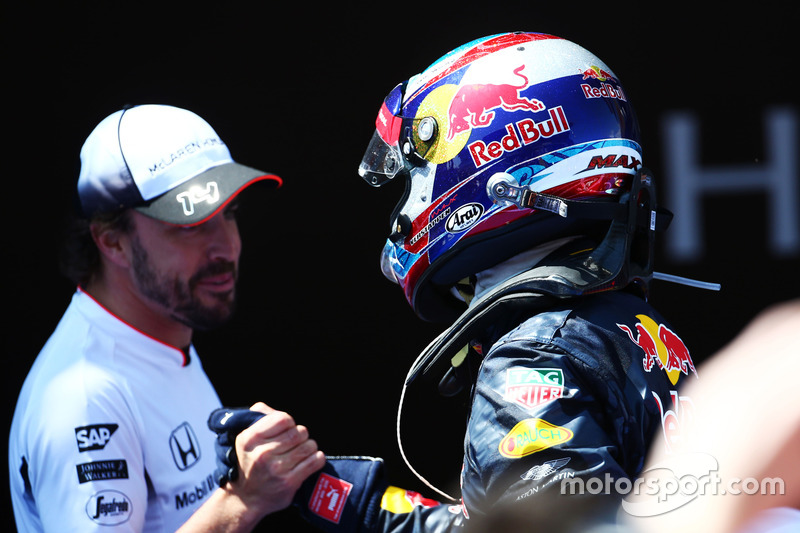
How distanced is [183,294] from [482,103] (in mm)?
1000

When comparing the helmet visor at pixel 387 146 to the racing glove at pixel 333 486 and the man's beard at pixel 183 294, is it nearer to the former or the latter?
the racing glove at pixel 333 486

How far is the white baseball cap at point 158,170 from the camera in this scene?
200 centimetres

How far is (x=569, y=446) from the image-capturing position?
3.60 ft

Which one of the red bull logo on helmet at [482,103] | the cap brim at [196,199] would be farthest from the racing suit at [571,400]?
the cap brim at [196,199]

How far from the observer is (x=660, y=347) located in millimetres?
1306

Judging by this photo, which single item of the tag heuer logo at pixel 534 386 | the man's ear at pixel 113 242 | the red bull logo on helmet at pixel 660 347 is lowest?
the red bull logo on helmet at pixel 660 347

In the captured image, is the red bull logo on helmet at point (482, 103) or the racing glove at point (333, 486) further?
the racing glove at point (333, 486)

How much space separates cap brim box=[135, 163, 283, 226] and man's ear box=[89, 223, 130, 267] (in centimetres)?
10

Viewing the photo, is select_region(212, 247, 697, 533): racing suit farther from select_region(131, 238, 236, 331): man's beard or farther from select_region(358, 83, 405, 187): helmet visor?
select_region(131, 238, 236, 331): man's beard

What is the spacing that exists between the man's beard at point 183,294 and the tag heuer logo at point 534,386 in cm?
113

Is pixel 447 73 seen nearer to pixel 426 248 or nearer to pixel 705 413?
pixel 426 248

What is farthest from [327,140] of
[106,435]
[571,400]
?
[571,400]

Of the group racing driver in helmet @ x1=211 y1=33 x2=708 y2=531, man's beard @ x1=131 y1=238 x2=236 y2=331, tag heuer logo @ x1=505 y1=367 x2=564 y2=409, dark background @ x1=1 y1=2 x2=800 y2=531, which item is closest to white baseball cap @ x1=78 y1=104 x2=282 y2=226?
man's beard @ x1=131 y1=238 x2=236 y2=331

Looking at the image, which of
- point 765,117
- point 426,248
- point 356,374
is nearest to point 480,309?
point 426,248
